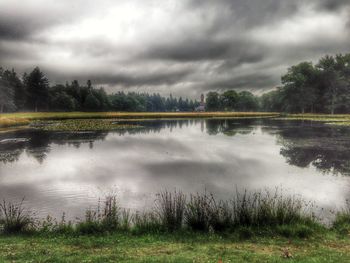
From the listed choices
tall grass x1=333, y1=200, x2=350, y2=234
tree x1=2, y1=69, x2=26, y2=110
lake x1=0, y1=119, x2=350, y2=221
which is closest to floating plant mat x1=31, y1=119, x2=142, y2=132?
lake x1=0, y1=119, x2=350, y2=221

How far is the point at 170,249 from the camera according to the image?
925 cm

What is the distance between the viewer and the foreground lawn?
8344 mm

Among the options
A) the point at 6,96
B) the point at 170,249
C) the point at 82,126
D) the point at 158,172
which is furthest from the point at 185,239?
the point at 6,96

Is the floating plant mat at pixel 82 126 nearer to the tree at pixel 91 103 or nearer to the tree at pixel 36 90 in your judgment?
the tree at pixel 36 90

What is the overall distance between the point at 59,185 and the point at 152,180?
586cm

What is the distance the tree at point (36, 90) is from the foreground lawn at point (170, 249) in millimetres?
125448

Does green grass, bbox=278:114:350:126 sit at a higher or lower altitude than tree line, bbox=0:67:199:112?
lower

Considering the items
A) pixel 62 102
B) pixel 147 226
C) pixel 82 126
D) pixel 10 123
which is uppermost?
pixel 62 102

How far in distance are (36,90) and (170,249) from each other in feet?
423

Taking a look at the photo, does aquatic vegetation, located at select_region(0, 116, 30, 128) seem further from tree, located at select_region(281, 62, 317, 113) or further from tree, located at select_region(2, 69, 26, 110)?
tree, located at select_region(281, 62, 317, 113)

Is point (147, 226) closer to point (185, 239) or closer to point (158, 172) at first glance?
point (185, 239)

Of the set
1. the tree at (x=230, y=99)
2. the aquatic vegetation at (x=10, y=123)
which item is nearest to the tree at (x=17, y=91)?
the aquatic vegetation at (x=10, y=123)

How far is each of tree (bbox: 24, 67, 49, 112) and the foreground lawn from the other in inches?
4939

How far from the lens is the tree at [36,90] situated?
12238 centimetres
